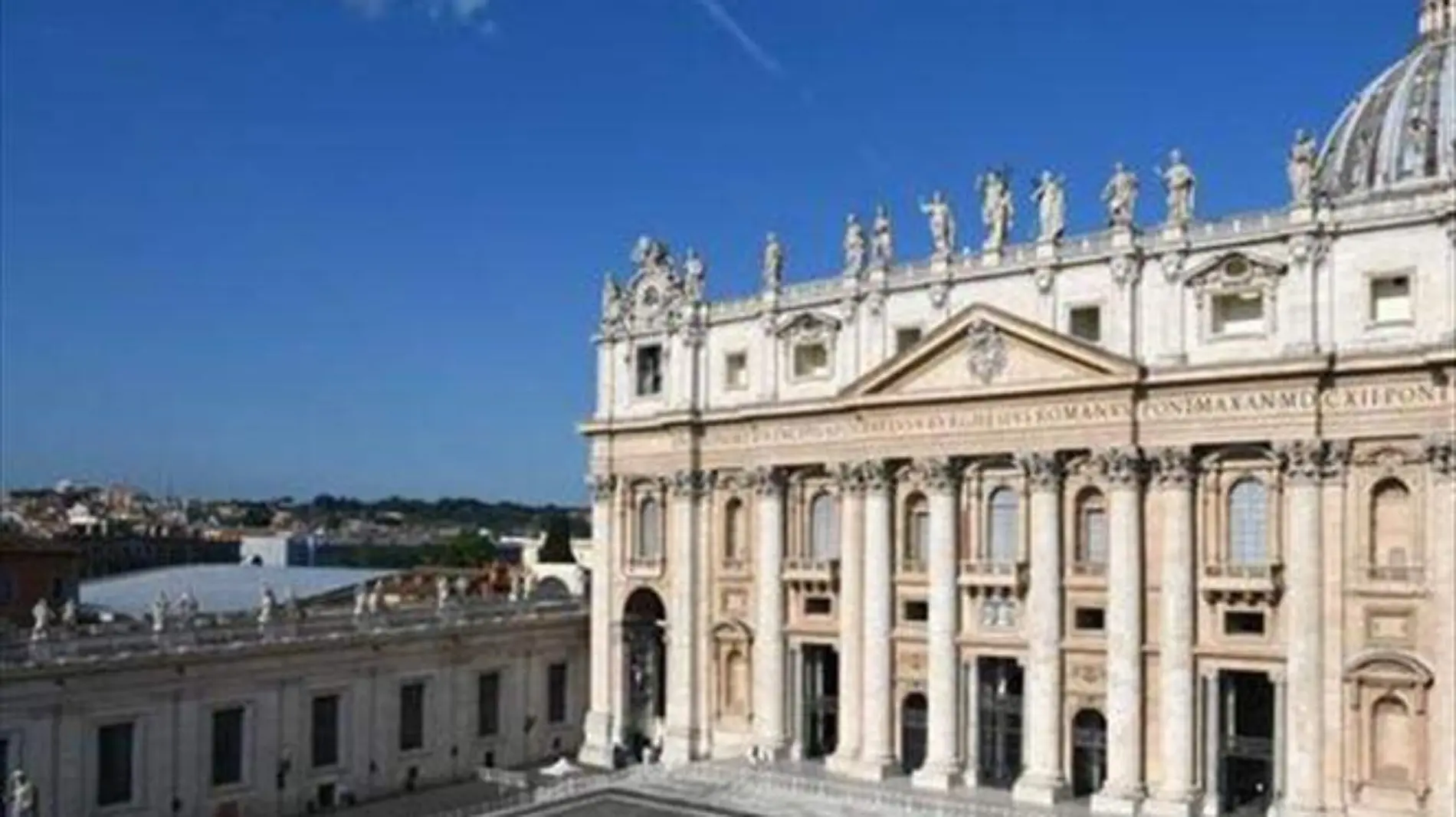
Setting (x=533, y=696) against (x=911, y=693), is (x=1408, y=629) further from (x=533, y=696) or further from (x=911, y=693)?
(x=533, y=696)

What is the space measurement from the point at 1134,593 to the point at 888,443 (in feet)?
27.3

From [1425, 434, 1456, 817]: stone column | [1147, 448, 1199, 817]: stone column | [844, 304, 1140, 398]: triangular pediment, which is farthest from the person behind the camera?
[844, 304, 1140, 398]: triangular pediment

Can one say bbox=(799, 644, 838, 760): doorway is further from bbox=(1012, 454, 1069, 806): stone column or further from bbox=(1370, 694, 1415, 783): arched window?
bbox=(1370, 694, 1415, 783): arched window

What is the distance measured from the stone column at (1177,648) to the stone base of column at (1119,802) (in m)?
0.35

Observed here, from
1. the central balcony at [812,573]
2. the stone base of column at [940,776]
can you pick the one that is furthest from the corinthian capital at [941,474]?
the stone base of column at [940,776]

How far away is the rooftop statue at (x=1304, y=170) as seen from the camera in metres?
36.0

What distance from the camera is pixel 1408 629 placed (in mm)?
34500

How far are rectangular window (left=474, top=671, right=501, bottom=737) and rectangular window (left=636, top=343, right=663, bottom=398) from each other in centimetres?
1033

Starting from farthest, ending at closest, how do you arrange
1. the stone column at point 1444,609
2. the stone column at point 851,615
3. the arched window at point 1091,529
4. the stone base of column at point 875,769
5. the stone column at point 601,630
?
the stone column at point 601,630 → the stone column at point 851,615 → the stone base of column at point 875,769 → the arched window at point 1091,529 → the stone column at point 1444,609

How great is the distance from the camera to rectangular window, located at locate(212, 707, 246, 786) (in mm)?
40438


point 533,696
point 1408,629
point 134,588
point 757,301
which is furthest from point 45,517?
point 1408,629

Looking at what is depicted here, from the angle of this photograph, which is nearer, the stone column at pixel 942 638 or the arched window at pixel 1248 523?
the arched window at pixel 1248 523

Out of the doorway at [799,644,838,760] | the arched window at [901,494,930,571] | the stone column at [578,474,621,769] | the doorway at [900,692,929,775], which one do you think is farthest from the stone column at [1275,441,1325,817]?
the stone column at [578,474,621,769]

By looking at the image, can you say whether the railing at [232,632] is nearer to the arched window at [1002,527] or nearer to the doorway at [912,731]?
the doorway at [912,731]
